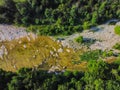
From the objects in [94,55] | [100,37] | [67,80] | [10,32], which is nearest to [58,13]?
[100,37]

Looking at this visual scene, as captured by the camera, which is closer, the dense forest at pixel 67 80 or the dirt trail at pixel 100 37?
the dense forest at pixel 67 80

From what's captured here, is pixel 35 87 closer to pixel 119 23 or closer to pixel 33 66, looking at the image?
pixel 33 66

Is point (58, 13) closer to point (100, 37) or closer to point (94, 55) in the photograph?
point (100, 37)

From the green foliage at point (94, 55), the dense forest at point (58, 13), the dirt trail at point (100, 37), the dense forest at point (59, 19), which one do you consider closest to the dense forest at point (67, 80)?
the dense forest at point (59, 19)

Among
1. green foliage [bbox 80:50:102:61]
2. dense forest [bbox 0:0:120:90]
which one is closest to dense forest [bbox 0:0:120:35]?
dense forest [bbox 0:0:120:90]

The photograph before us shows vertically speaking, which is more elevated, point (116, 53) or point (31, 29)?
point (31, 29)

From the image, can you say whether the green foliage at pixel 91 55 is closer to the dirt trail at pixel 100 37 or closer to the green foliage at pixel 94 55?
the green foliage at pixel 94 55

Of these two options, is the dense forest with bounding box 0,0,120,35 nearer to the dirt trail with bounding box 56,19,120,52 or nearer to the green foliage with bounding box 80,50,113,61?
the dirt trail with bounding box 56,19,120,52

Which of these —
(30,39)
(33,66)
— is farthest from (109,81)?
(30,39)

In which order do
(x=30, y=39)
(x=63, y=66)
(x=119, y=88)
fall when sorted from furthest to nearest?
(x=30, y=39) < (x=63, y=66) < (x=119, y=88)
